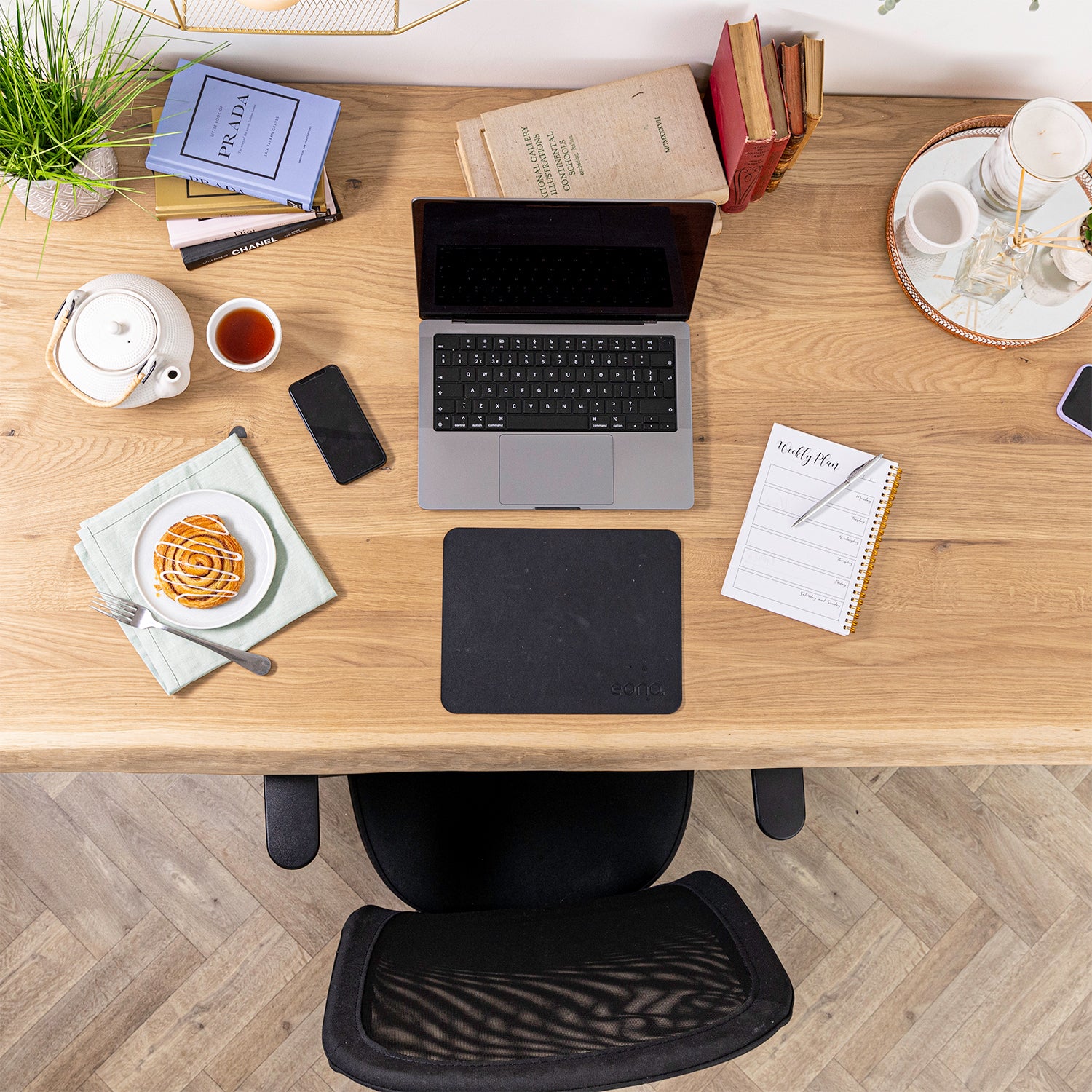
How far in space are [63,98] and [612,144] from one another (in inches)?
23.6

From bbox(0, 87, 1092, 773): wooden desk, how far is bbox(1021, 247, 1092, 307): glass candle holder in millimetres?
57

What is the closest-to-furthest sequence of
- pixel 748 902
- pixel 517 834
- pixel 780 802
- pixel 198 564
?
pixel 198 564 < pixel 780 802 < pixel 517 834 < pixel 748 902

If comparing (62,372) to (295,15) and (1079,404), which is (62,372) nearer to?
(295,15)

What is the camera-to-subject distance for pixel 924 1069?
1588 mm

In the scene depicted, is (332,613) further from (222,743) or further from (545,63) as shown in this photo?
(545,63)

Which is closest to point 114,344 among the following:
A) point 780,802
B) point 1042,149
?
point 780,802

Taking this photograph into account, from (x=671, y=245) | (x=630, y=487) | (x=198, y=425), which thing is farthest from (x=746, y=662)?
(x=198, y=425)

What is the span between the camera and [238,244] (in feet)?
3.17

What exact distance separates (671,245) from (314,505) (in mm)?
514

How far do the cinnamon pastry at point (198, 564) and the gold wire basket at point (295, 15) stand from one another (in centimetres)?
53

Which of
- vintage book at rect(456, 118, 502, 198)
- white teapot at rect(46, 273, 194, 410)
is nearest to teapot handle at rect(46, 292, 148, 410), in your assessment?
white teapot at rect(46, 273, 194, 410)

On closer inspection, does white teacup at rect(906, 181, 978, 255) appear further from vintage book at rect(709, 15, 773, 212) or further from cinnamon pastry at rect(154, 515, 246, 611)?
cinnamon pastry at rect(154, 515, 246, 611)

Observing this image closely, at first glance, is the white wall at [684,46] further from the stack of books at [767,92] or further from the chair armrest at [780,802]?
the chair armrest at [780,802]

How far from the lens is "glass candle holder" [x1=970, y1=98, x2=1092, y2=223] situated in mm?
919
